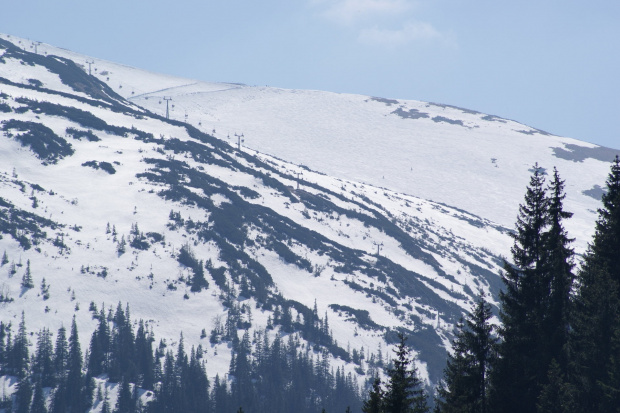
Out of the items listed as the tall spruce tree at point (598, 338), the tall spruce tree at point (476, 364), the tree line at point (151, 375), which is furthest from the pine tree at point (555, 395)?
the tree line at point (151, 375)

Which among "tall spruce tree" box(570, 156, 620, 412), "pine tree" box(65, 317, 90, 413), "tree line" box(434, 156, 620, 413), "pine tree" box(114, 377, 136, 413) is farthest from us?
"pine tree" box(114, 377, 136, 413)

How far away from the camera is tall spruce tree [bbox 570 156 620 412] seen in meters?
34.6

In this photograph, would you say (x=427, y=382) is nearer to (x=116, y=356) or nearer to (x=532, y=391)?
(x=116, y=356)

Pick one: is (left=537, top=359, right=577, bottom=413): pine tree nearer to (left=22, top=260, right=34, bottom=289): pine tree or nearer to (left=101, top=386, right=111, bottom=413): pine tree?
(left=101, top=386, right=111, bottom=413): pine tree

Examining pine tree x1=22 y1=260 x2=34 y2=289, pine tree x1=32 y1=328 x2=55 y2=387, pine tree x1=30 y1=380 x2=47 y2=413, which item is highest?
pine tree x1=22 y1=260 x2=34 y2=289

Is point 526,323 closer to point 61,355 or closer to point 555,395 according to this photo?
point 555,395

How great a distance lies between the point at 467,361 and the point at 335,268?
519 ft

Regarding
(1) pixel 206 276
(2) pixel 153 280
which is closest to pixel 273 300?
(1) pixel 206 276

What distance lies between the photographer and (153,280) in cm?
16138

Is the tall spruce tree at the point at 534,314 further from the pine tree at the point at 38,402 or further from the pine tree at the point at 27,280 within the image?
the pine tree at the point at 27,280

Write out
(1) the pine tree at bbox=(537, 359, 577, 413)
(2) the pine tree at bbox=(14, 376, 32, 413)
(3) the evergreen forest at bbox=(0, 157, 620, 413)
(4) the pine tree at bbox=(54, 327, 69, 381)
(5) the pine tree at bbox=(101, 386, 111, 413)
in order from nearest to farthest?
(1) the pine tree at bbox=(537, 359, 577, 413), (3) the evergreen forest at bbox=(0, 157, 620, 413), (2) the pine tree at bbox=(14, 376, 32, 413), (5) the pine tree at bbox=(101, 386, 111, 413), (4) the pine tree at bbox=(54, 327, 69, 381)

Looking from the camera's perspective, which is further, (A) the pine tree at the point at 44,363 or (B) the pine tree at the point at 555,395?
(A) the pine tree at the point at 44,363

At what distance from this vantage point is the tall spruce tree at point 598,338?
3456 centimetres

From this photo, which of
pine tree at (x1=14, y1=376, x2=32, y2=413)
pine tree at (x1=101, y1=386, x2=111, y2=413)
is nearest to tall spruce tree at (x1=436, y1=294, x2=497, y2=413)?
pine tree at (x1=101, y1=386, x2=111, y2=413)
